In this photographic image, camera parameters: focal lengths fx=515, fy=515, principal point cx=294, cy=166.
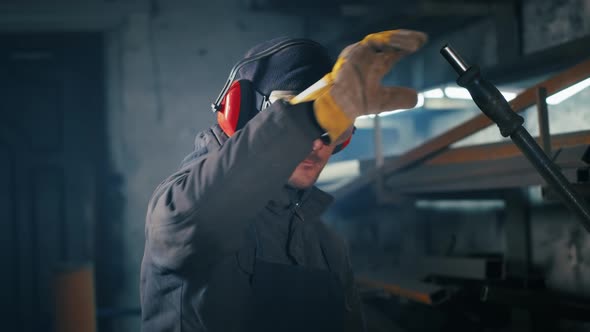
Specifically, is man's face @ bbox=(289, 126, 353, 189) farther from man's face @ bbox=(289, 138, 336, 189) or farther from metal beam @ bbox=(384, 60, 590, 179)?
metal beam @ bbox=(384, 60, 590, 179)

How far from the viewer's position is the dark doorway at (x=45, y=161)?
3.93m

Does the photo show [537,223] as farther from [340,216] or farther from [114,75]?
[114,75]

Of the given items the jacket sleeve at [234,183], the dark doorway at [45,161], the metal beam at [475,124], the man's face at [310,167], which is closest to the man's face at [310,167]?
the man's face at [310,167]

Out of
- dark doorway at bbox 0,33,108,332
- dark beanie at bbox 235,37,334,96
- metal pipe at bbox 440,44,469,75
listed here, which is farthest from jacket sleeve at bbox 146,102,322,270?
dark doorway at bbox 0,33,108,332

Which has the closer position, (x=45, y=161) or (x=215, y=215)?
(x=215, y=215)

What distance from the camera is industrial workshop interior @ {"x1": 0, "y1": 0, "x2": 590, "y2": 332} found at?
3.54ft

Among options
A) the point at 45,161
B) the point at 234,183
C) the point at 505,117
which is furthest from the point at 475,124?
the point at 45,161

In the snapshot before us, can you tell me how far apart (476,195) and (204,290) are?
235cm

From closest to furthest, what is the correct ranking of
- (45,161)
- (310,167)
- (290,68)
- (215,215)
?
(215,215) → (290,68) → (310,167) → (45,161)

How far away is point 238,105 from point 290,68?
0.53 feet

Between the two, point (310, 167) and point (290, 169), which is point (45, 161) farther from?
point (290, 169)

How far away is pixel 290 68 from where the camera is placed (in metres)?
1.30

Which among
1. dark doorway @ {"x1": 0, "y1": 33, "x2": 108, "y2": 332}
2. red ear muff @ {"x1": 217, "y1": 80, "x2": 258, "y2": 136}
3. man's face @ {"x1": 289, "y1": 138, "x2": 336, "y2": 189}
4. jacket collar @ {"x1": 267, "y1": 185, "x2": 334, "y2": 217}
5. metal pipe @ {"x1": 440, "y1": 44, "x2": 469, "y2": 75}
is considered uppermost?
metal pipe @ {"x1": 440, "y1": 44, "x2": 469, "y2": 75}

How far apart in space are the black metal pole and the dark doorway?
326cm
